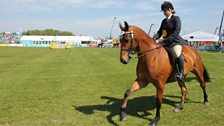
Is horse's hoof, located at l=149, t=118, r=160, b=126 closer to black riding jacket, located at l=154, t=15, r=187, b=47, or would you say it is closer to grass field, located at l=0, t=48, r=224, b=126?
grass field, located at l=0, t=48, r=224, b=126

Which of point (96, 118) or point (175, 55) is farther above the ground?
point (175, 55)

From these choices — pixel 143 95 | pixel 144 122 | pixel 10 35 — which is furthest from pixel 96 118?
pixel 10 35

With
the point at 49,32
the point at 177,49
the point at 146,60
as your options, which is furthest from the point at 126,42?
the point at 49,32

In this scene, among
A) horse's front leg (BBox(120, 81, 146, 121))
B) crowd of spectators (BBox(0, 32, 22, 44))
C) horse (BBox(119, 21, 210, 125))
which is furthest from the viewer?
crowd of spectators (BBox(0, 32, 22, 44))

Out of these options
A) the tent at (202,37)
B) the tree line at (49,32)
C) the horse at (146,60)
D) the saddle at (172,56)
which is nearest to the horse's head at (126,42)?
the horse at (146,60)

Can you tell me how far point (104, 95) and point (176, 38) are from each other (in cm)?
408

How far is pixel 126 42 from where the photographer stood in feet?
23.4

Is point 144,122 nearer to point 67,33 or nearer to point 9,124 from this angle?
point 9,124

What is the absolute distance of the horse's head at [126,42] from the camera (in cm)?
703

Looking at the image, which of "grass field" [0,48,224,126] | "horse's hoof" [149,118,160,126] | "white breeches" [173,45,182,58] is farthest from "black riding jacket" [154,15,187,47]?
"horse's hoof" [149,118,160,126]

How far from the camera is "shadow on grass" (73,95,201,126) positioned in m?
8.35

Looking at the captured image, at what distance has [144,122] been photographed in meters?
7.61

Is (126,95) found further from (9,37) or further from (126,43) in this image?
(9,37)

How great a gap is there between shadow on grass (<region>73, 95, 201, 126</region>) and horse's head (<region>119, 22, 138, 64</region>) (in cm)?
176
